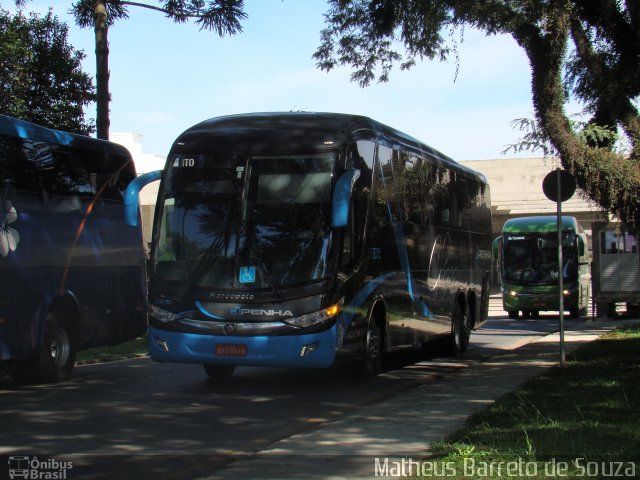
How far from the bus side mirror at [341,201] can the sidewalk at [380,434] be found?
2.28 meters

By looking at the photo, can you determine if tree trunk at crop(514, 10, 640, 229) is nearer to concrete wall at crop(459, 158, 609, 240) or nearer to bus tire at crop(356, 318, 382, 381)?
bus tire at crop(356, 318, 382, 381)

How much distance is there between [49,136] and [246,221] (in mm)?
3731

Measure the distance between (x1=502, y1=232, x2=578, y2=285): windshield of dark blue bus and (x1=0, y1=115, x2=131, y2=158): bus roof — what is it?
66.0 ft

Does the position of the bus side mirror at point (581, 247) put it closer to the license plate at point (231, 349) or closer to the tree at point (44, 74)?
the tree at point (44, 74)

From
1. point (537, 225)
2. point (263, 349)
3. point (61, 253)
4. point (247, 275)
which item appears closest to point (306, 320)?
point (263, 349)

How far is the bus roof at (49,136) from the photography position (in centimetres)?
1258

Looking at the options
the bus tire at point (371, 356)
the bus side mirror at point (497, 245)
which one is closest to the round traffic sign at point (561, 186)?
the bus tire at point (371, 356)

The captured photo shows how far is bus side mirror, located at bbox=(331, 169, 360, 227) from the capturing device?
11.5m

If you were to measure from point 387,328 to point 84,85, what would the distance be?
11.5 m

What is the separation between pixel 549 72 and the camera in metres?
15.3

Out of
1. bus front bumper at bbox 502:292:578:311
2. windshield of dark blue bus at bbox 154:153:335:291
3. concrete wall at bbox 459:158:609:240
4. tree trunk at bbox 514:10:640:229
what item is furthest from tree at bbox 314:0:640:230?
concrete wall at bbox 459:158:609:240

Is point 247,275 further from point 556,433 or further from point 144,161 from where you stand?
point 144,161

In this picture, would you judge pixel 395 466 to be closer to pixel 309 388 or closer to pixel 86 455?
pixel 86 455

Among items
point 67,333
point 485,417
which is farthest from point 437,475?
point 67,333
